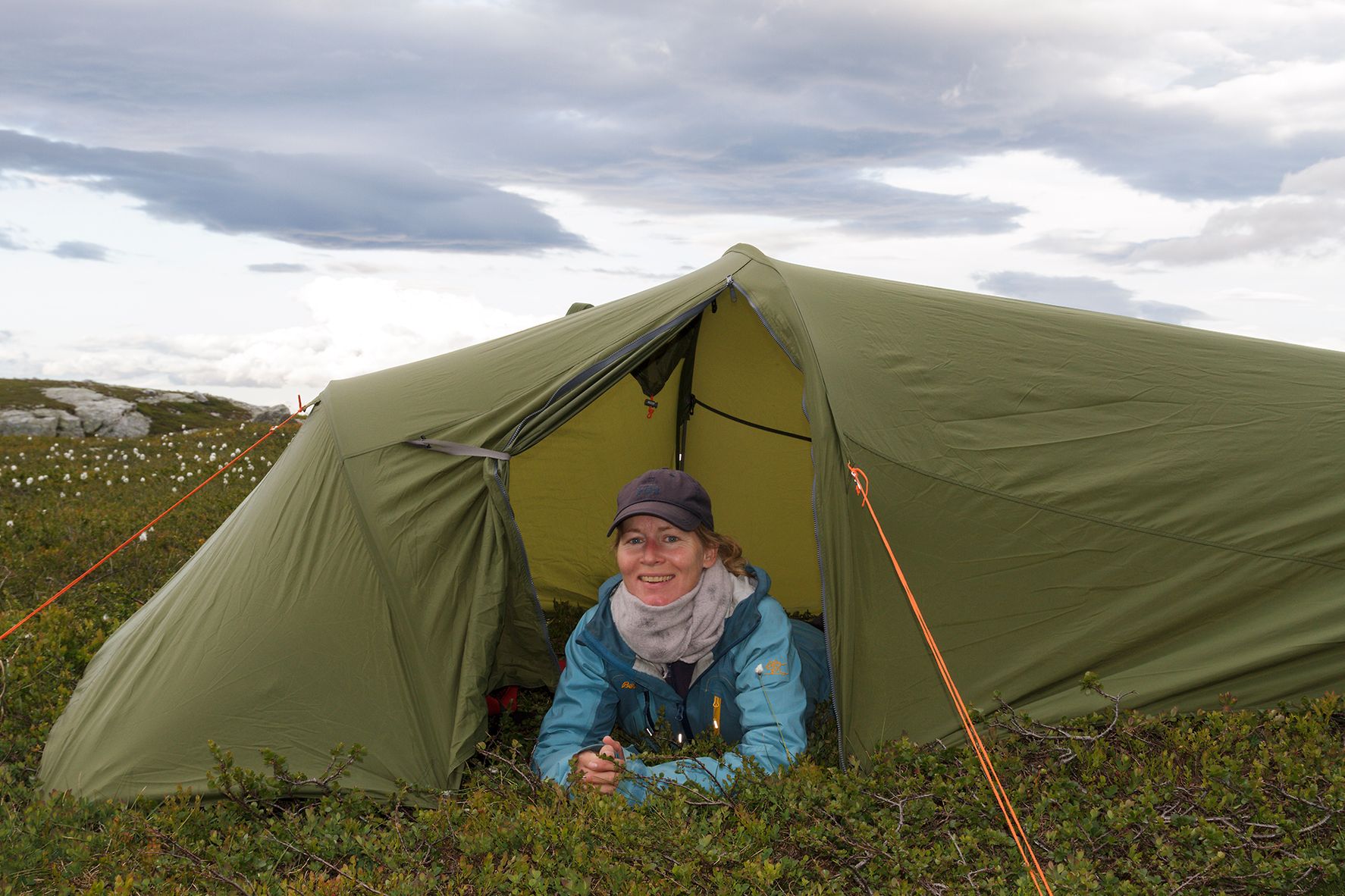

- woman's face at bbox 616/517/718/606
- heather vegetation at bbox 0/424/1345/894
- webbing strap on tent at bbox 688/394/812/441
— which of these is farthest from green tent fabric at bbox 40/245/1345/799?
webbing strap on tent at bbox 688/394/812/441

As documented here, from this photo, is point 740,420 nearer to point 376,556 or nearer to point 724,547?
point 724,547

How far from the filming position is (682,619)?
500cm

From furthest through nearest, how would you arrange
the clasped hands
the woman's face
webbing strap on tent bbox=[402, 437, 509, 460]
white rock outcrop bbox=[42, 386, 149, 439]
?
white rock outcrop bbox=[42, 386, 149, 439] < webbing strap on tent bbox=[402, 437, 509, 460] < the woman's face < the clasped hands

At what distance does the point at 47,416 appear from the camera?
1480 inches

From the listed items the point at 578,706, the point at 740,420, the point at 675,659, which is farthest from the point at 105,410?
the point at 675,659

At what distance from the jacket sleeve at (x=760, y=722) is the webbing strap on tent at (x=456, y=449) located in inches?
66.7

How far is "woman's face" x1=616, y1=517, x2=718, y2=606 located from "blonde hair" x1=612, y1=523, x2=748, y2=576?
0.04 m

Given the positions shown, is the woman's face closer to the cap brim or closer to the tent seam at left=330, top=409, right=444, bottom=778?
the cap brim

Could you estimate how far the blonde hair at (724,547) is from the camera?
512 centimetres

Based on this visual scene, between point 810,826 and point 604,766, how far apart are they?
3.23 feet

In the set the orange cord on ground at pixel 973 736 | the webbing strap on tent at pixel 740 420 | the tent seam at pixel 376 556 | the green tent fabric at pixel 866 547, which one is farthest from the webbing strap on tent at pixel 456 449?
the webbing strap on tent at pixel 740 420

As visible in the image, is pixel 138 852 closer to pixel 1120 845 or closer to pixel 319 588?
pixel 319 588

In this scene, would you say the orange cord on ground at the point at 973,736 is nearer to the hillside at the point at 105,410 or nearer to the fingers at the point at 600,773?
the fingers at the point at 600,773

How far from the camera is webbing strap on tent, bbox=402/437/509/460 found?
5.63 meters
